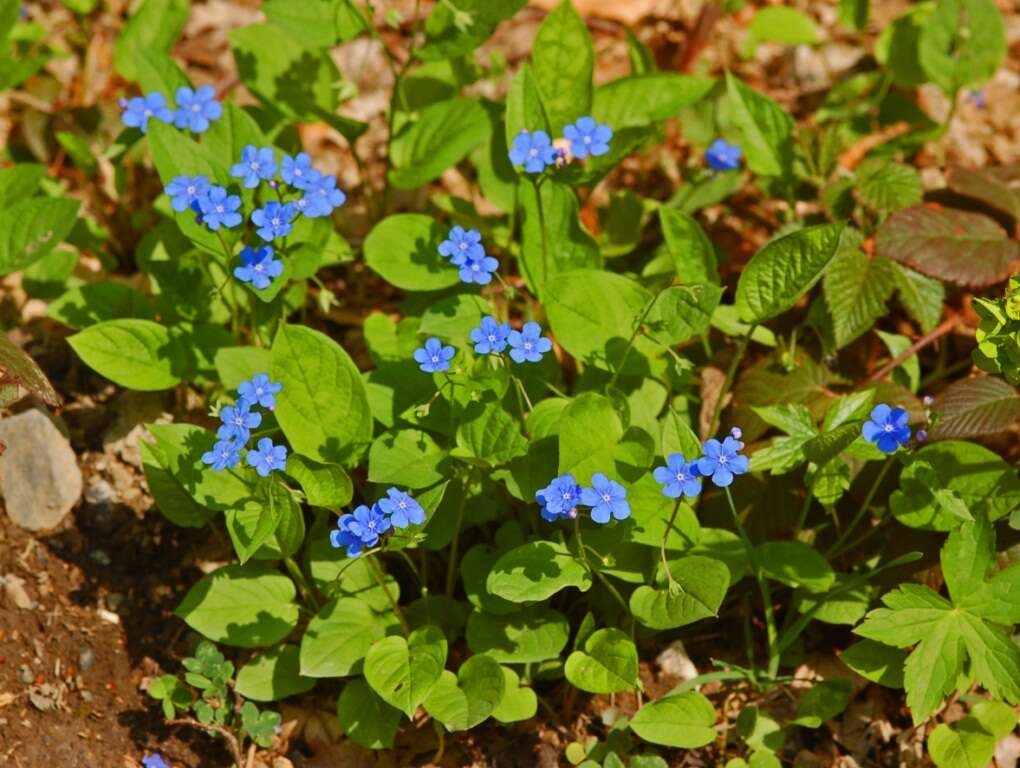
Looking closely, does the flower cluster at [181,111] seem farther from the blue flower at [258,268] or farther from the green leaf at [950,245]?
the green leaf at [950,245]

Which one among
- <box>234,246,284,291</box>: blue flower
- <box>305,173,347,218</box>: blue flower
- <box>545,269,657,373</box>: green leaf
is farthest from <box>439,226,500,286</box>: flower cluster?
<box>234,246,284,291</box>: blue flower

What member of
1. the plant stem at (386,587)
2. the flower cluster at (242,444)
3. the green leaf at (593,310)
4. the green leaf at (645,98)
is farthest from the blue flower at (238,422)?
the green leaf at (645,98)

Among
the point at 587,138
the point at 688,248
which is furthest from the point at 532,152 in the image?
the point at 688,248

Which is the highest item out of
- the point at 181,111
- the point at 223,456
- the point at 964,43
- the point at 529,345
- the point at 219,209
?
the point at 964,43

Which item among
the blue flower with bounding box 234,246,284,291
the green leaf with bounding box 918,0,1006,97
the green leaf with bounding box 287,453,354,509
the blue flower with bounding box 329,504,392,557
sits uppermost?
the green leaf with bounding box 918,0,1006,97

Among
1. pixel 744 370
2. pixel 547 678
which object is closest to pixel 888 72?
pixel 744 370

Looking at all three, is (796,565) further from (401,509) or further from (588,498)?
(401,509)

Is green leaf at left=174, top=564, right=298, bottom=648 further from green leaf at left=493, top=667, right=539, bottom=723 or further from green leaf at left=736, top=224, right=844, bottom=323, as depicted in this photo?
green leaf at left=736, top=224, right=844, bottom=323
